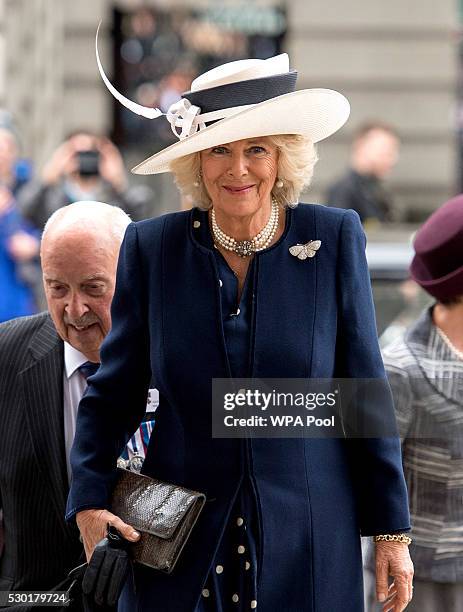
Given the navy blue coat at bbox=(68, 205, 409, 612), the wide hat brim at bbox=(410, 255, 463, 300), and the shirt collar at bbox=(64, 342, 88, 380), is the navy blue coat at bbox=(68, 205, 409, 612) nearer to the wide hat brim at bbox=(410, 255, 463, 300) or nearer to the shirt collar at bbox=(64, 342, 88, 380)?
the shirt collar at bbox=(64, 342, 88, 380)

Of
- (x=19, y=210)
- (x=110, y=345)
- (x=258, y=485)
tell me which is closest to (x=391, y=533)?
(x=258, y=485)

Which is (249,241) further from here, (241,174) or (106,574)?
(106,574)

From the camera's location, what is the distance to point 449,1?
693 inches

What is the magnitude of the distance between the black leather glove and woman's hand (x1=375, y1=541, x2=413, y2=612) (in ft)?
2.01

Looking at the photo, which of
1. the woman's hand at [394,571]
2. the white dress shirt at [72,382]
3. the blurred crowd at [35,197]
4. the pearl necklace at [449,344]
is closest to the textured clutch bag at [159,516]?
the woman's hand at [394,571]

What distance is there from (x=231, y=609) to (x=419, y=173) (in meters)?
14.9

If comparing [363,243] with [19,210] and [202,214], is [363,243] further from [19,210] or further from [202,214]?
[19,210]

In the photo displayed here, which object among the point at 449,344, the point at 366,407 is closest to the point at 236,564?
the point at 366,407

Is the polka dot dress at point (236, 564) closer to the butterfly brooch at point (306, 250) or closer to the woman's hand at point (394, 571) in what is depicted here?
the woman's hand at point (394, 571)

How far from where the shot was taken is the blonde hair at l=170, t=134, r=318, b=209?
140 inches

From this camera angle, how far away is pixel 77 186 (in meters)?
10.3

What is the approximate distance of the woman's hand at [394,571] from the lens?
3.46m

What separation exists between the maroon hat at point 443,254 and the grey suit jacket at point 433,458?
25 cm

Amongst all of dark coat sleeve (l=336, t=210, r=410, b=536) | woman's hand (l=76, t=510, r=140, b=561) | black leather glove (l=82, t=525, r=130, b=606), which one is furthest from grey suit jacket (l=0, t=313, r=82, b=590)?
dark coat sleeve (l=336, t=210, r=410, b=536)
